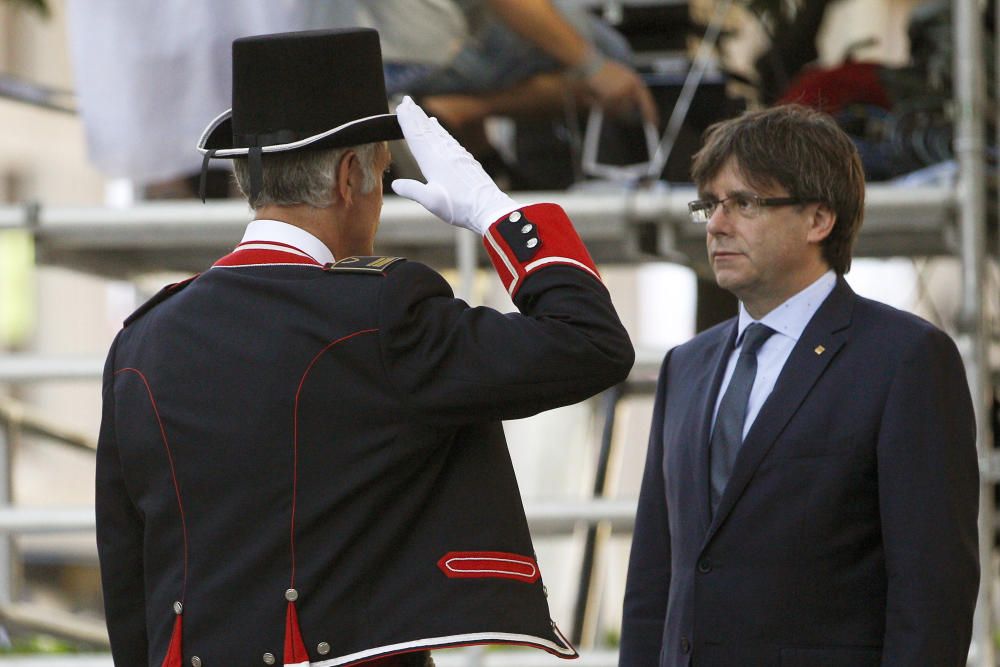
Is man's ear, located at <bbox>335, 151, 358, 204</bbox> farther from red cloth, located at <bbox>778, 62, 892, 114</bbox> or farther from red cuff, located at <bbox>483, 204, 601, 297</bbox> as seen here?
red cloth, located at <bbox>778, 62, 892, 114</bbox>

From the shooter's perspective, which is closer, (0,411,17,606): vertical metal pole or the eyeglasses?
the eyeglasses

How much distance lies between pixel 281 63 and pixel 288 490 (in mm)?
566

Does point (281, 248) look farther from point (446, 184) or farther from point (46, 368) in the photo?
point (46, 368)

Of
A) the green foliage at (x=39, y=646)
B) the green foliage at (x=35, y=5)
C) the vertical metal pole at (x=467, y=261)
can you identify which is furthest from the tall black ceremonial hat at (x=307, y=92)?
the green foliage at (x=35, y=5)

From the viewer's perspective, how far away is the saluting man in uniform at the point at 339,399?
79.0 inches

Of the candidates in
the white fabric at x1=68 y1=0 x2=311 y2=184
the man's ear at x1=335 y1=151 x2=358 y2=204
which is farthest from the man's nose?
the white fabric at x1=68 y1=0 x2=311 y2=184

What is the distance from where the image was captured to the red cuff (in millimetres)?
2049

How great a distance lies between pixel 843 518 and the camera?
243 cm

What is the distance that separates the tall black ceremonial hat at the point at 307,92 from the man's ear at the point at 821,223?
2.61 feet

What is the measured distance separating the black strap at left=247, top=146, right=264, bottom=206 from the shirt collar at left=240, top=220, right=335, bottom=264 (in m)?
0.05

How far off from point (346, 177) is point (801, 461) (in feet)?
2.73

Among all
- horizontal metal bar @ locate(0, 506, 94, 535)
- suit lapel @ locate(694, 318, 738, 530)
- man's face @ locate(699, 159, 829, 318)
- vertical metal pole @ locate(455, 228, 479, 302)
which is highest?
man's face @ locate(699, 159, 829, 318)

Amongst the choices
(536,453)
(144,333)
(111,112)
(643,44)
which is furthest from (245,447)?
(536,453)

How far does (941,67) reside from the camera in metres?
4.34
